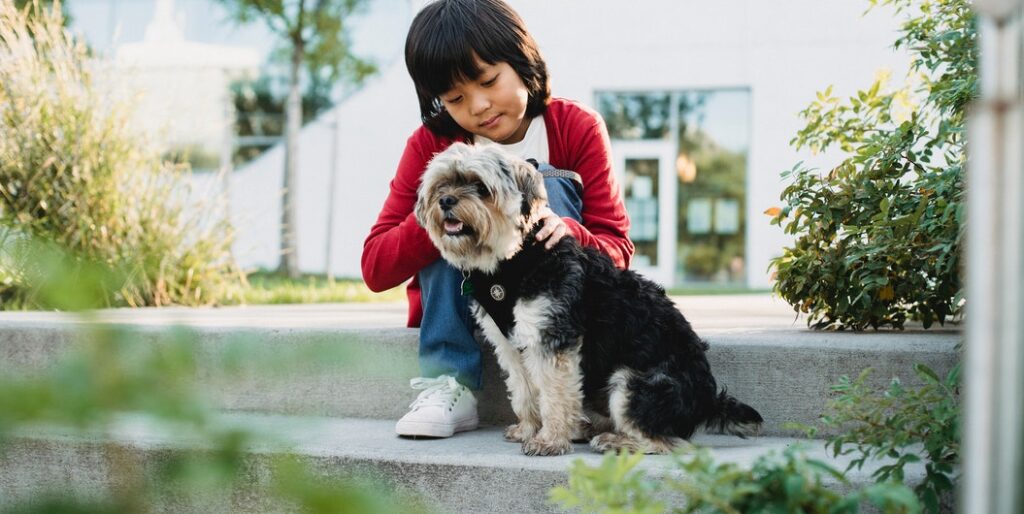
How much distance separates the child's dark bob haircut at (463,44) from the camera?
321cm

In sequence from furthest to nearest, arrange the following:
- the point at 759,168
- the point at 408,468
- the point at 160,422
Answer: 1. the point at 759,168
2. the point at 408,468
3. the point at 160,422

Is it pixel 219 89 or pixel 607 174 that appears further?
pixel 219 89

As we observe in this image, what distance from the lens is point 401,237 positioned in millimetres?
3424

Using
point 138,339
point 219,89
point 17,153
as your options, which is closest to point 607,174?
point 138,339

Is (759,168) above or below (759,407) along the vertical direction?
above

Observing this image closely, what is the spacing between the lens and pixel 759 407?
3357mm

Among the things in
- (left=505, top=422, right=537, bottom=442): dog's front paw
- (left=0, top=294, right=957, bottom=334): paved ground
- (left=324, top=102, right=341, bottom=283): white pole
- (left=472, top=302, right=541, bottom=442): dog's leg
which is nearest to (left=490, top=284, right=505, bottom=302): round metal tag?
(left=472, top=302, right=541, bottom=442): dog's leg

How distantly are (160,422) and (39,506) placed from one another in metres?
0.13

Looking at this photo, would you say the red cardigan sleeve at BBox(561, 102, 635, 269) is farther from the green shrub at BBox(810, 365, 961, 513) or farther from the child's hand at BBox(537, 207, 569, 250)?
the green shrub at BBox(810, 365, 961, 513)

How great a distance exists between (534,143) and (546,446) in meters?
1.22

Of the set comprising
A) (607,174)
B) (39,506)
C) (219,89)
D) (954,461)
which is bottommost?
(954,461)

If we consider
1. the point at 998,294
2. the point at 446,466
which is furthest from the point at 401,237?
the point at 998,294

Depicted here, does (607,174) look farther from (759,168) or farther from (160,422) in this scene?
(759,168)

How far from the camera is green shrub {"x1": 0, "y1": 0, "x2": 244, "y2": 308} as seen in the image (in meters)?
5.62
